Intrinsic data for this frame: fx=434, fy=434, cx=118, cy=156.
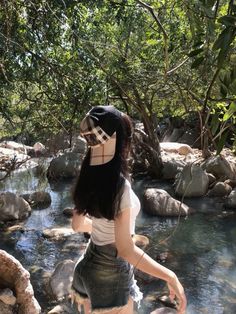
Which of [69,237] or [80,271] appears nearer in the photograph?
[80,271]

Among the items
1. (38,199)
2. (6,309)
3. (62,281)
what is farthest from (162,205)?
(6,309)

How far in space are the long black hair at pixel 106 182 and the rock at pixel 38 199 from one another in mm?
7320

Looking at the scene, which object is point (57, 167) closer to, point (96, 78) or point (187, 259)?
point (187, 259)

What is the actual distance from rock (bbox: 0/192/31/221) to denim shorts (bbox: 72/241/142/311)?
6.25 m

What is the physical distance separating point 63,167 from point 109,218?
10.6 m

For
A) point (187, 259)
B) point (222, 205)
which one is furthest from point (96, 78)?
point (222, 205)

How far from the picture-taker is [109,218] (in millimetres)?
1843

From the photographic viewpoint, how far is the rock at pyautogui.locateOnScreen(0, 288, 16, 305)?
3.60 metres

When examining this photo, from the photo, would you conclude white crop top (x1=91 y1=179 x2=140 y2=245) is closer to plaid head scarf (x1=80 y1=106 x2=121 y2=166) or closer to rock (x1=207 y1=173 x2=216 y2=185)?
plaid head scarf (x1=80 y1=106 x2=121 y2=166)

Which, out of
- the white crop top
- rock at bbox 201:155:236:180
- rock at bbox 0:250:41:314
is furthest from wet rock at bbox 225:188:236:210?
the white crop top

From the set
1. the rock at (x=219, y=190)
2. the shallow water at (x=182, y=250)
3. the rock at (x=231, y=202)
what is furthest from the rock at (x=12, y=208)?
the rock at (x=219, y=190)

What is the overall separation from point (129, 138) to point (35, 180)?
32.8ft

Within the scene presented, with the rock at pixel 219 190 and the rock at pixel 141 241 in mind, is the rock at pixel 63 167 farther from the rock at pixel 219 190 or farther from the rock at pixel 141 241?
the rock at pixel 141 241

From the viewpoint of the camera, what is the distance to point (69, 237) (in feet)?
23.7
